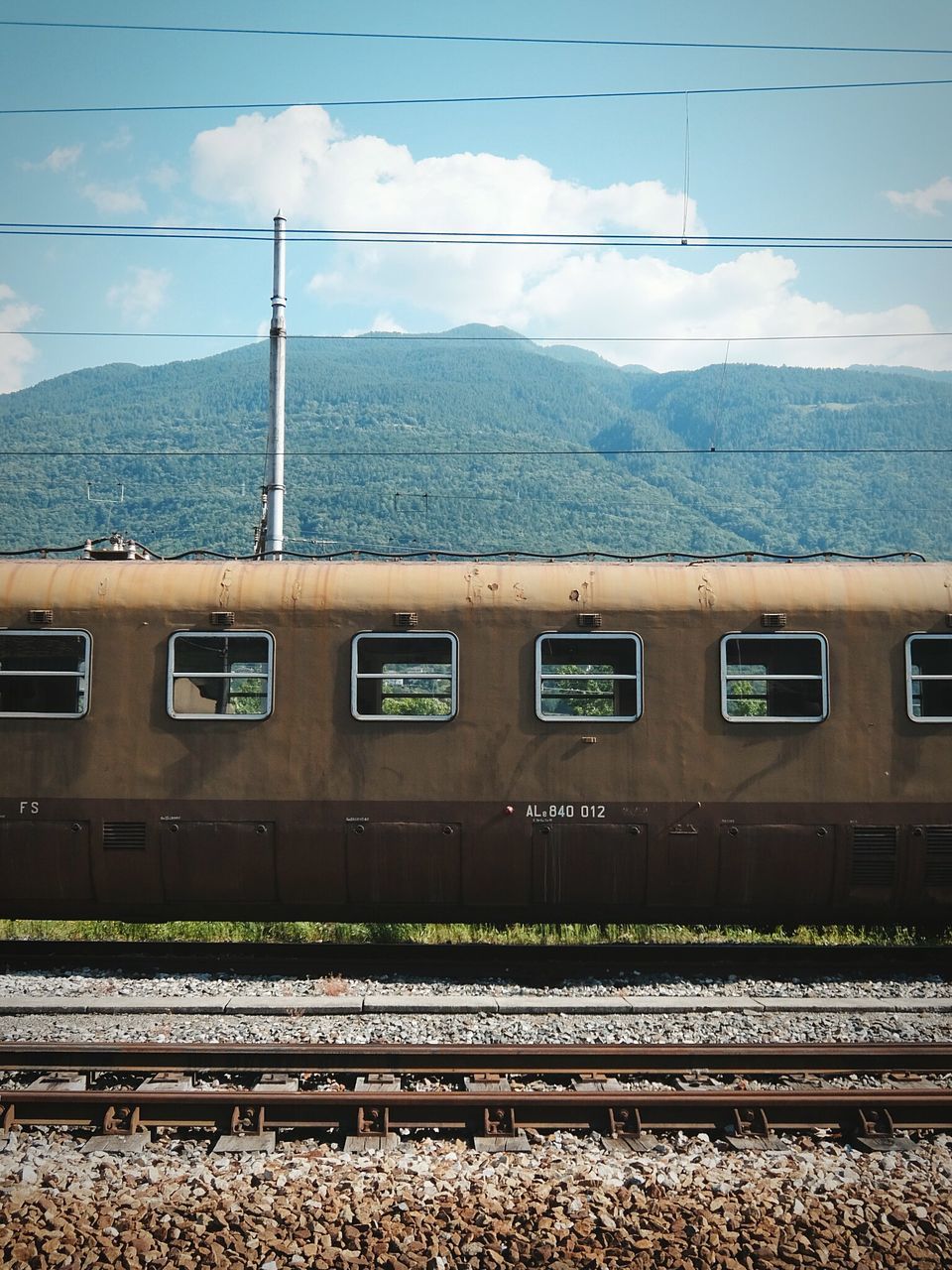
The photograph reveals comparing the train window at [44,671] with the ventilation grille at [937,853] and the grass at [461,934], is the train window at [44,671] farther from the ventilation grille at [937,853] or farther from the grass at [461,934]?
the ventilation grille at [937,853]

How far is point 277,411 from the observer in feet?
56.0

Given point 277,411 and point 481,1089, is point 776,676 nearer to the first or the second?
point 481,1089

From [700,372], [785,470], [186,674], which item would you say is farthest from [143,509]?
[700,372]

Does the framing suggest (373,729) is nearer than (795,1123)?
No

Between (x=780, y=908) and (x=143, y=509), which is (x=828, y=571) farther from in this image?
(x=143, y=509)

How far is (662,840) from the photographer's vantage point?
9.04 meters

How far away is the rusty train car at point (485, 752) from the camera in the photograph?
29.7ft

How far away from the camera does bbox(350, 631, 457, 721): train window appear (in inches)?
361

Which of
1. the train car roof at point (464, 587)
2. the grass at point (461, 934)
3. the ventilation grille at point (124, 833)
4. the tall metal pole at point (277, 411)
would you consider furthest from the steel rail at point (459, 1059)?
the tall metal pole at point (277, 411)

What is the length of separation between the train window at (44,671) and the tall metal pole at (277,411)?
6.28m

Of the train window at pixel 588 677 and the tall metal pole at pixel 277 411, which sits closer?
the train window at pixel 588 677

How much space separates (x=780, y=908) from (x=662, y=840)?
1257 millimetres

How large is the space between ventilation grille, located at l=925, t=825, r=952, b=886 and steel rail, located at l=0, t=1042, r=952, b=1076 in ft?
8.01

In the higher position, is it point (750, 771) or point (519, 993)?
point (750, 771)
